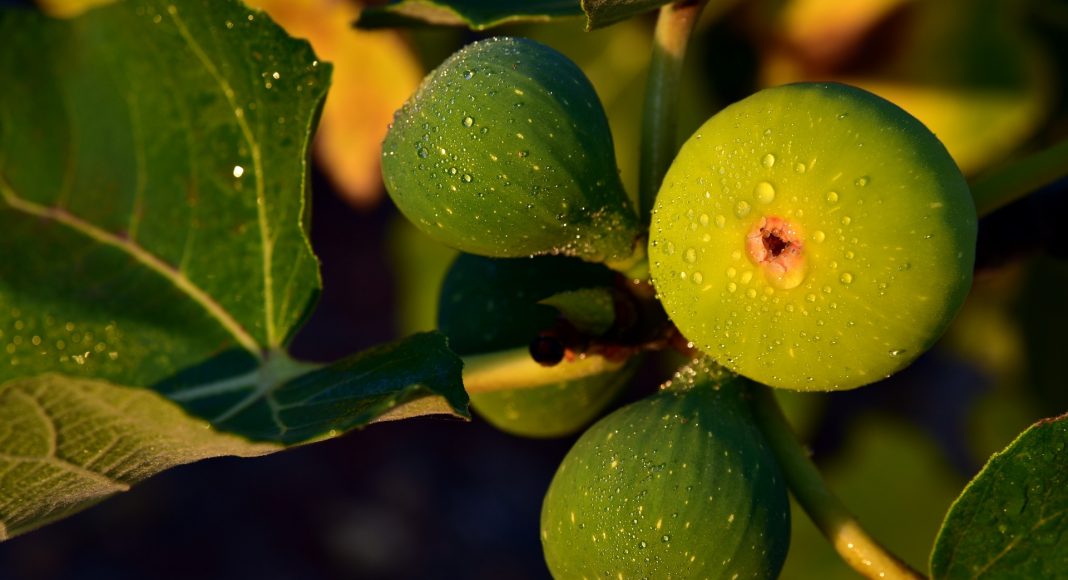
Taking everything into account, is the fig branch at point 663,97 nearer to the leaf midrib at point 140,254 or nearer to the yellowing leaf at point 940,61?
the leaf midrib at point 140,254

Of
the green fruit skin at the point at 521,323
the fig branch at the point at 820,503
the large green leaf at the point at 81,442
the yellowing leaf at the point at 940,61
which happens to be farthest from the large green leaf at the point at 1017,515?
the yellowing leaf at the point at 940,61

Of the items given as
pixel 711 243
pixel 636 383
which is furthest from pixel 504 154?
pixel 636 383

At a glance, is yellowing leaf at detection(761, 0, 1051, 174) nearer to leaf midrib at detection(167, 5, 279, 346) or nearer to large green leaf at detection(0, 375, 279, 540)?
leaf midrib at detection(167, 5, 279, 346)

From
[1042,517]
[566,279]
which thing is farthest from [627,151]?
[1042,517]

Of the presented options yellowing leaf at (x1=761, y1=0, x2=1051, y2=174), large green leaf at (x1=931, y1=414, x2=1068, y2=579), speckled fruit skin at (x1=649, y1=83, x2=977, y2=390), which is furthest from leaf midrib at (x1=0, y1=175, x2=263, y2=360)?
yellowing leaf at (x1=761, y1=0, x2=1051, y2=174)

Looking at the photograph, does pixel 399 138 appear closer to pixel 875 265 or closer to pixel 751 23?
pixel 875 265

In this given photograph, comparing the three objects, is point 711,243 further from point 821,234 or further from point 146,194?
point 146,194
